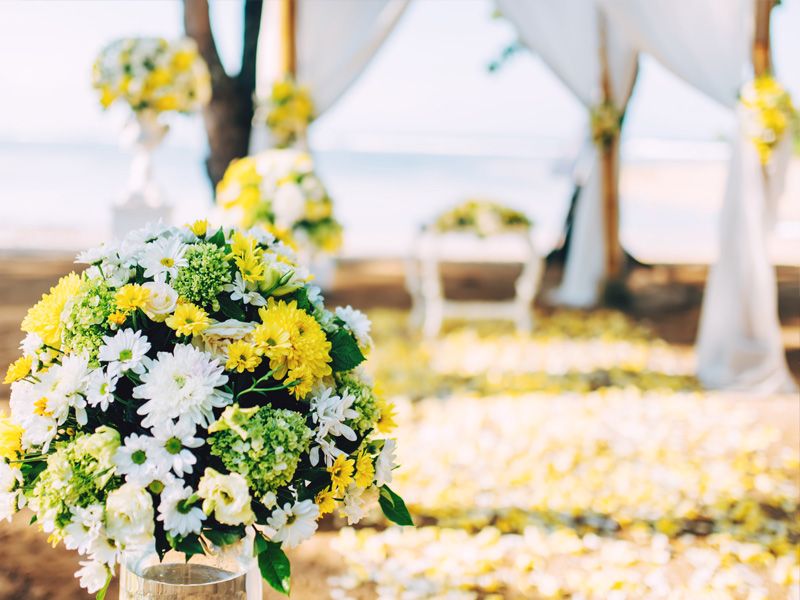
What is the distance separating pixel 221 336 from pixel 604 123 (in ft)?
17.7

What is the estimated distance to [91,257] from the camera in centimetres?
119

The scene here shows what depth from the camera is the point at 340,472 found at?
3.65 feet

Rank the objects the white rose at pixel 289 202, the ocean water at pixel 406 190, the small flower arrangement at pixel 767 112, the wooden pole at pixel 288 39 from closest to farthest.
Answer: the small flower arrangement at pixel 767 112
the white rose at pixel 289 202
the wooden pole at pixel 288 39
the ocean water at pixel 406 190

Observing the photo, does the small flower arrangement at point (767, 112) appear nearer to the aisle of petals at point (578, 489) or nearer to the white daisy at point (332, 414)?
the aisle of petals at point (578, 489)

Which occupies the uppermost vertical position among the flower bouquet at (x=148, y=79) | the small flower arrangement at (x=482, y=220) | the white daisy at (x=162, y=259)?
the flower bouquet at (x=148, y=79)

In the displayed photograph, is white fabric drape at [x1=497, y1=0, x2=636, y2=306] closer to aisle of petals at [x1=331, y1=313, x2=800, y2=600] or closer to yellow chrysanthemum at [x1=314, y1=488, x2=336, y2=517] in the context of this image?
aisle of petals at [x1=331, y1=313, x2=800, y2=600]

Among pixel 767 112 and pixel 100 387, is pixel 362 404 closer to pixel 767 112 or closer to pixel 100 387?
pixel 100 387

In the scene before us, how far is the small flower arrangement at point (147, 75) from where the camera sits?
466cm

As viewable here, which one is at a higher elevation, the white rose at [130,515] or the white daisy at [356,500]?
the white rose at [130,515]

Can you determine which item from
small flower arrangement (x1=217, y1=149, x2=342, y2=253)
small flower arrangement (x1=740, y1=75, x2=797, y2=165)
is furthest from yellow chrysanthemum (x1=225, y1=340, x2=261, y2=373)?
small flower arrangement (x1=740, y1=75, x2=797, y2=165)

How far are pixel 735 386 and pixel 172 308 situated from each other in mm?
3920

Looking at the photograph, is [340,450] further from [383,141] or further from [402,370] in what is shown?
[383,141]

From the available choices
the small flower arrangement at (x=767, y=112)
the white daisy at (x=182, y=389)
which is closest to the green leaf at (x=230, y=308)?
the white daisy at (x=182, y=389)

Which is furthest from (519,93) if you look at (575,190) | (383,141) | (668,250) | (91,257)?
(91,257)
